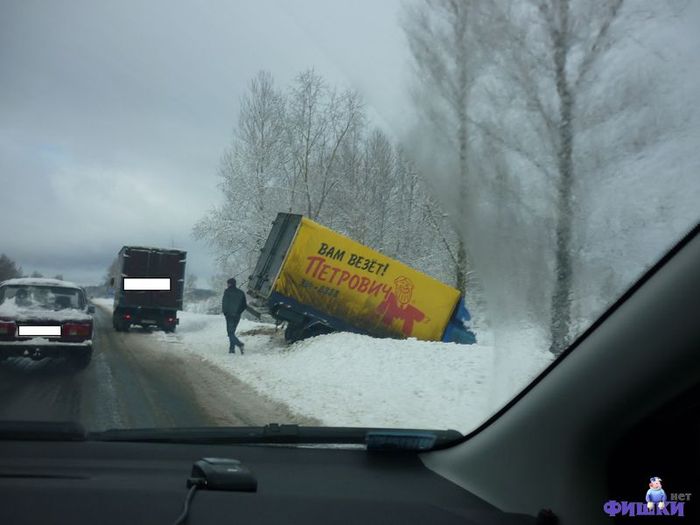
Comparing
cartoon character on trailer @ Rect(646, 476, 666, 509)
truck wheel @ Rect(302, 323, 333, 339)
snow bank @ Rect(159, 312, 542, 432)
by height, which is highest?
truck wheel @ Rect(302, 323, 333, 339)

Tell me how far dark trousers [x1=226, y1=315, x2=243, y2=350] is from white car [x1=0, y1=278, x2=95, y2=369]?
18.5 feet

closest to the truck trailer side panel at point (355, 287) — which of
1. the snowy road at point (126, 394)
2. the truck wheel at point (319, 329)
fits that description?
the truck wheel at point (319, 329)

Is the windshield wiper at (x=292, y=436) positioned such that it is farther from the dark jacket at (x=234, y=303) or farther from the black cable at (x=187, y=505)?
the dark jacket at (x=234, y=303)

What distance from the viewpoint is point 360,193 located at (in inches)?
480

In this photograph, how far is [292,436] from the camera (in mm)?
4266

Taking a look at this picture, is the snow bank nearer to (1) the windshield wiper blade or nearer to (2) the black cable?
(2) the black cable

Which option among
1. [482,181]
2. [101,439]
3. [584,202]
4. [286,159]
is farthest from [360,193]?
[101,439]

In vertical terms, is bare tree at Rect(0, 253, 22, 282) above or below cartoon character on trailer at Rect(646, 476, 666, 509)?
above

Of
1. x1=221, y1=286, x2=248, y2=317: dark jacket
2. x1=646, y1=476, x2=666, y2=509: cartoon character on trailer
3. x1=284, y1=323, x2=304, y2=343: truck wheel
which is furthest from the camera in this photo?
x1=284, y1=323, x2=304, y2=343: truck wheel

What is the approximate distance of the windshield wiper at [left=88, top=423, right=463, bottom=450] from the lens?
4.15 metres

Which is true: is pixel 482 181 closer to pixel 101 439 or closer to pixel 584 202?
pixel 584 202

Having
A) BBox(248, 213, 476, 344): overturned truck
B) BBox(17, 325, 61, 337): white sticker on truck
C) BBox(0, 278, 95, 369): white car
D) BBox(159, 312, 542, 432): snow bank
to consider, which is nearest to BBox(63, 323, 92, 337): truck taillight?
BBox(0, 278, 95, 369): white car

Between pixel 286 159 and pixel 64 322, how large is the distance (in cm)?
360

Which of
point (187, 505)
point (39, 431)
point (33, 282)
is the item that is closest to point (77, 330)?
point (33, 282)
